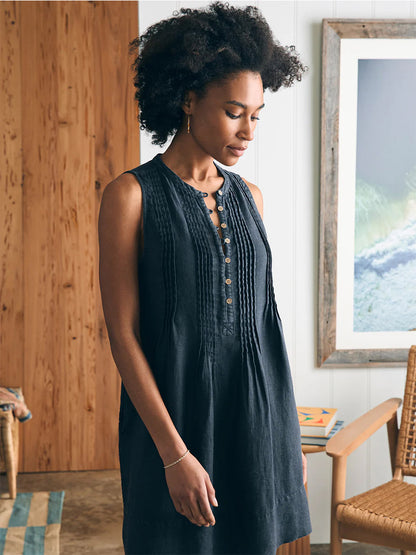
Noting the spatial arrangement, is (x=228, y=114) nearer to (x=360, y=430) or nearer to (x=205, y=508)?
(x=205, y=508)

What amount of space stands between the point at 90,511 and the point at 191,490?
5.87 ft

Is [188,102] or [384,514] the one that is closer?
[188,102]

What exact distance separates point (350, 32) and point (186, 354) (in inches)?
63.2

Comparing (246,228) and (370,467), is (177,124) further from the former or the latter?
(370,467)

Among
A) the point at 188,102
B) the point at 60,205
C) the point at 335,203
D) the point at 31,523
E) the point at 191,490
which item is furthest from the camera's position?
the point at 60,205

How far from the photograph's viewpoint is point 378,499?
1.78 m

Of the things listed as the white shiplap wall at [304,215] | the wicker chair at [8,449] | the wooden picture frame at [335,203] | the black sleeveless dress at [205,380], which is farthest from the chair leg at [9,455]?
the black sleeveless dress at [205,380]

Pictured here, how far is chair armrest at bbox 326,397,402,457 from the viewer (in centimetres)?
173

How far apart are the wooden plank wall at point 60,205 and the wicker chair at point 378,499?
1370 mm

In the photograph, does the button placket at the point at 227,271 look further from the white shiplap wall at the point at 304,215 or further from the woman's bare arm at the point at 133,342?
the white shiplap wall at the point at 304,215

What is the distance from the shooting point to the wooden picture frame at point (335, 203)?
2.09m

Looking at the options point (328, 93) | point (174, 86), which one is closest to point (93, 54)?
point (328, 93)

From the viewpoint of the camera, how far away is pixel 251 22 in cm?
96

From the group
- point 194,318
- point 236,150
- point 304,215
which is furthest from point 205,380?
point 304,215
